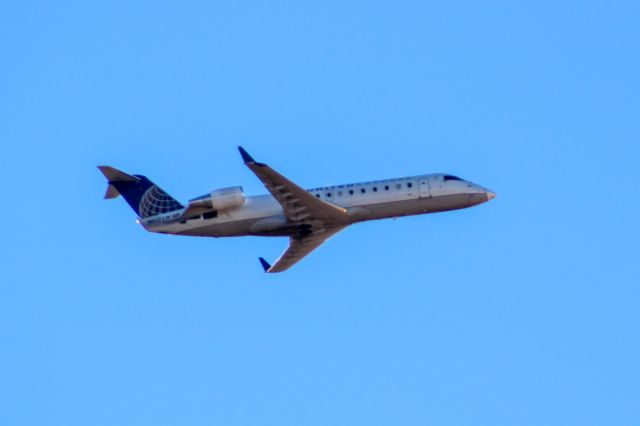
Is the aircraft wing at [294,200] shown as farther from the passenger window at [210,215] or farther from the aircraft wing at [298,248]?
the passenger window at [210,215]

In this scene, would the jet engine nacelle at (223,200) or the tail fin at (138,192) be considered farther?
the tail fin at (138,192)

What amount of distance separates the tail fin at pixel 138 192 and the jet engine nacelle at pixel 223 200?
6.94ft

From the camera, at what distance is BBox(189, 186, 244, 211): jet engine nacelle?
1767 inches

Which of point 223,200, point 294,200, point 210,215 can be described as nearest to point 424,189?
point 294,200

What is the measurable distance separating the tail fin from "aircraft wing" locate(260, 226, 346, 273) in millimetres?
5065

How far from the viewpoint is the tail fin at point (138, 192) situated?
1847 inches

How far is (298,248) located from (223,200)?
181 inches

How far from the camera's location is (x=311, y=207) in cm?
4419

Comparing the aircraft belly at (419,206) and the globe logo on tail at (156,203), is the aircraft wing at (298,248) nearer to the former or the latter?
the aircraft belly at (419,206)

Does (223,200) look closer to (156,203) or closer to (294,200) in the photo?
(294,200)

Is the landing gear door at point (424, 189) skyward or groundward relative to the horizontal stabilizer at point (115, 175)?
groundward

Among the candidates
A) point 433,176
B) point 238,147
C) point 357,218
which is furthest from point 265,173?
point 433,176

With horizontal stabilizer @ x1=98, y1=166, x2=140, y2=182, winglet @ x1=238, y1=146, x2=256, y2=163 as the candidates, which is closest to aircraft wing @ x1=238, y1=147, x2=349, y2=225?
winglet @ x1=238, y1=146, x2=256, y2=163

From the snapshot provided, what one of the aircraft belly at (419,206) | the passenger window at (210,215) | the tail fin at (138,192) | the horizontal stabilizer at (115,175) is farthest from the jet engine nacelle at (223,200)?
the aircraft belly at (419,206)
